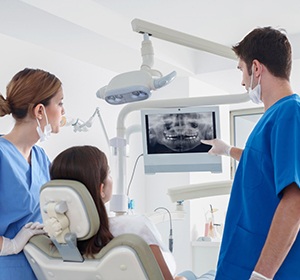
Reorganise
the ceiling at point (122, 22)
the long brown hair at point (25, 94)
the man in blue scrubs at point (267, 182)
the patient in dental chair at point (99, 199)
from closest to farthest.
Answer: the man in blue scrubs at point (267, 182) → the patient in dental chair at point (99, 199) → the long brown hair at point (25, 94) → the ceiling at point (122, 22)

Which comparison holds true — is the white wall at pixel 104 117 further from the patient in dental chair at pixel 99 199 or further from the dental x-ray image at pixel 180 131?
the patient in dental chair at pixel 99 199

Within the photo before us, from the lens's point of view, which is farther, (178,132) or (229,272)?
(178,132)

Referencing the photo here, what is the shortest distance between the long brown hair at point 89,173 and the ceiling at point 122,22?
1361 mm

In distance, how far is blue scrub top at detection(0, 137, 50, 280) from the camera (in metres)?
1.53

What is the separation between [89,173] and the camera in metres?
1.39

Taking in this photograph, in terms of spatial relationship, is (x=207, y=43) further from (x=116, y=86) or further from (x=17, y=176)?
(x=17, y=176)

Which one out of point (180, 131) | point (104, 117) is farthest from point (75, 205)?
point (104, 117)

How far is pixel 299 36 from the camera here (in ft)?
11.4

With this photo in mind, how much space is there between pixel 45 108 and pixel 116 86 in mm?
340

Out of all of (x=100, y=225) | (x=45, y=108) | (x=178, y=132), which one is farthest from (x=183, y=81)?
(x=100, y=225)

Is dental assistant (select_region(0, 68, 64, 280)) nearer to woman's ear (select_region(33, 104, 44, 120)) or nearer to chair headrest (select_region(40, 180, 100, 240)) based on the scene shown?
woman's ear (select_region(33, 104, 44, 120))

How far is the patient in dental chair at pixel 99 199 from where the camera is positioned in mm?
1356

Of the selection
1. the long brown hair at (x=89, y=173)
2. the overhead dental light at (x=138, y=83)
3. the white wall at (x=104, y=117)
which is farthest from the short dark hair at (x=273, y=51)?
the white wall at (x=104, y=117)

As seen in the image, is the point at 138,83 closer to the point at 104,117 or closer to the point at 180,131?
the point at 180,131
